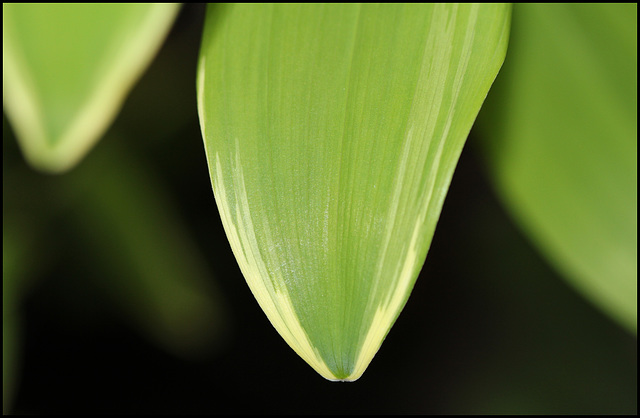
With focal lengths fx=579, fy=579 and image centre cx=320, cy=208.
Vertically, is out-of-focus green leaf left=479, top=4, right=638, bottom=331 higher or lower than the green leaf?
higher

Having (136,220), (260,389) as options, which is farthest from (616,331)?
(136,220)

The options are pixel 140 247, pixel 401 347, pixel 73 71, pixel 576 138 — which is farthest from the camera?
pixel 401 347

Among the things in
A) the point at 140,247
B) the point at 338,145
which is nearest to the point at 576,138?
the point at 338,145

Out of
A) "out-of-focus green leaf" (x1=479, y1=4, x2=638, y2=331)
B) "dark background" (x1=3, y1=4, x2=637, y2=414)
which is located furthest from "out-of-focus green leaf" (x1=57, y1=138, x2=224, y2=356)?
"out-of-focus green leaf" (x1=479, y1=4, x2=638, y2=331)

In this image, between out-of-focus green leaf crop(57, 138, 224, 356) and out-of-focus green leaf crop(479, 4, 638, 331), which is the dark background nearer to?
out-of-focus green leaf crop(57, 138, 224, 356)

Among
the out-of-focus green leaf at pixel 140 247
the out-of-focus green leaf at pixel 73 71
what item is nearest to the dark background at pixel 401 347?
the out-of-focus green leaf at pixel 140 247

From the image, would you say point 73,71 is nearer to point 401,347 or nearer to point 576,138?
point 576,138
